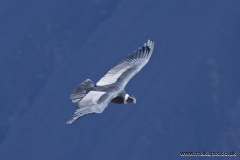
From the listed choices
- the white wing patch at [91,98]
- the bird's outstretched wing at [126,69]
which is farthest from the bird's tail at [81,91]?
the white wing patch at [91,98]

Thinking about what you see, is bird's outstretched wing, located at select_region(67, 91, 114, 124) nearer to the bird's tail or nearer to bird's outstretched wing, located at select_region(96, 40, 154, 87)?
the bird's tail

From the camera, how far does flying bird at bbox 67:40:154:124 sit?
4577cm

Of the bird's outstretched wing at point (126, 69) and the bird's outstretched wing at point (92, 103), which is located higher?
the bird's outstretched wing at point (126, 69)

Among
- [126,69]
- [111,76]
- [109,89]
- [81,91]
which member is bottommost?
[109,89]

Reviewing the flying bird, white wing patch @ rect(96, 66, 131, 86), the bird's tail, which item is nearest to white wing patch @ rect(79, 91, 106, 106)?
the flying bird

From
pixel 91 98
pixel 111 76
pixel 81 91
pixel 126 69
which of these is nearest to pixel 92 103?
pixel 91 98

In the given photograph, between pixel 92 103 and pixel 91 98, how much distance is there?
137 centimetres

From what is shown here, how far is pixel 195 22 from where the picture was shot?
65.9 metres

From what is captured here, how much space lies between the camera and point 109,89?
48.9 metres

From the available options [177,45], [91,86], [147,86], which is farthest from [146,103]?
[91,86]

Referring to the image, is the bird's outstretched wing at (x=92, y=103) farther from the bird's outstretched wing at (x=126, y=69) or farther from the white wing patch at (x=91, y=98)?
the bird's outstretched wing at (x=126, y=69)

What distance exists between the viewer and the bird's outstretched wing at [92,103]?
44.5m

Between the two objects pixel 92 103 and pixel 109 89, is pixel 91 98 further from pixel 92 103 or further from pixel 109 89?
pixel 109 89

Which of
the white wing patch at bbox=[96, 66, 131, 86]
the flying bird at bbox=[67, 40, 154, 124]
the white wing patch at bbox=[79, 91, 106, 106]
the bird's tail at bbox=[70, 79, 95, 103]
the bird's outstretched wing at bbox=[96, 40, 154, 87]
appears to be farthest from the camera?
the bird's outstretched wing at bbox=[96, 40, 154, 87]
